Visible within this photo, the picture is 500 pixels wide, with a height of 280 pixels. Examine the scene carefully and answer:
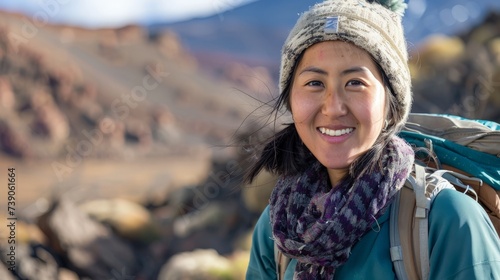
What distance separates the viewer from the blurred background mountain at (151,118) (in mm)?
5773

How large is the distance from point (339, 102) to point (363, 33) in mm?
175

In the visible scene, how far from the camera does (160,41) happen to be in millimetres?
8086

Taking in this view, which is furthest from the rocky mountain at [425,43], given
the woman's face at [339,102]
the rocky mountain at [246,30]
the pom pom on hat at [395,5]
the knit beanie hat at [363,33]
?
the woman's face at [339,102]

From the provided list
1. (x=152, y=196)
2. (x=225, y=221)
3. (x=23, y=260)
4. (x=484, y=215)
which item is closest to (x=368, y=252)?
(x=484, y=215)

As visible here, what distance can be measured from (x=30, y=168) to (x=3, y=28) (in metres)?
1.51

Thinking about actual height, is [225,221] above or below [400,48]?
above

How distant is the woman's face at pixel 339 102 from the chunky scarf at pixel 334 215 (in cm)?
7

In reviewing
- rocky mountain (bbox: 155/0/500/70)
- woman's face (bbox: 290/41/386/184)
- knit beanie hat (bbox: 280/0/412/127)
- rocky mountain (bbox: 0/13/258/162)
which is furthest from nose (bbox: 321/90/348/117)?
rocky mountain (bbox: 155/0/500/70)

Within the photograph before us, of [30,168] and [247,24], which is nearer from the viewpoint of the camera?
[30,168]

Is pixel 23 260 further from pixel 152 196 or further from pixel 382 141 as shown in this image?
pixel 382 141

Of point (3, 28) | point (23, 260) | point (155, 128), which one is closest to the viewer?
point (23, 260)

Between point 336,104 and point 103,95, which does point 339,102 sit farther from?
point 103,95

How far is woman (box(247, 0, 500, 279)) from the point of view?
1552 mm

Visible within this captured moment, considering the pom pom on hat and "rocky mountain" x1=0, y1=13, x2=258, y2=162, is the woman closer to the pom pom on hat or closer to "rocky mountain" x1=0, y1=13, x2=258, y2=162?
the pom pom on hat
